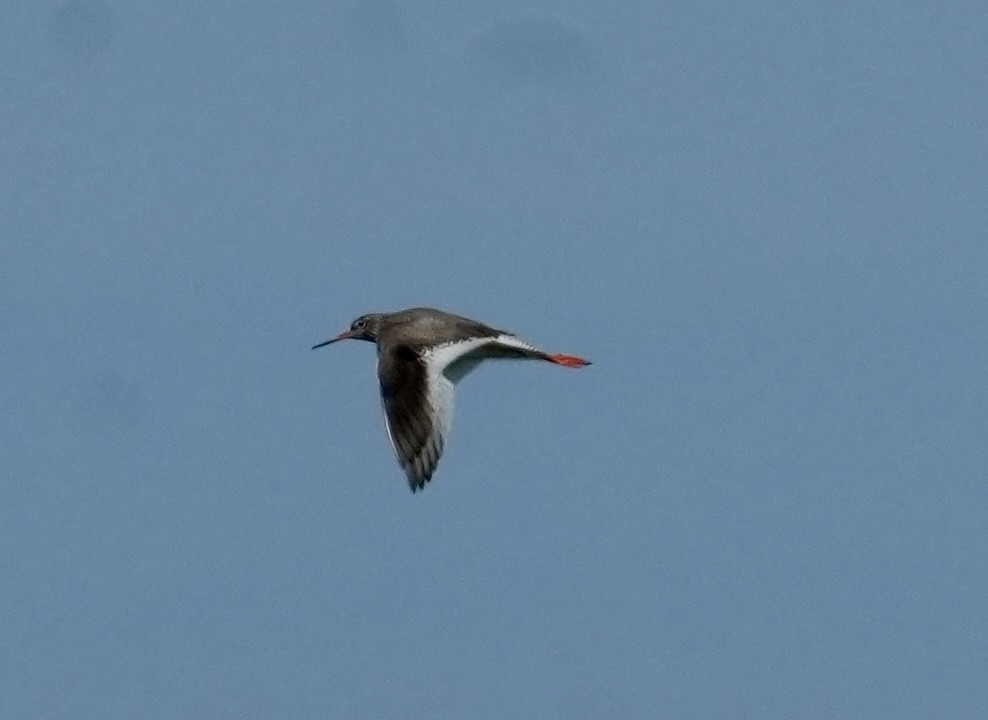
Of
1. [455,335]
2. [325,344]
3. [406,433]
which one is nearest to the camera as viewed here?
[406,433]

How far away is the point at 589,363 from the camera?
66438 millimetres

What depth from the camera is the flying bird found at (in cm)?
5988

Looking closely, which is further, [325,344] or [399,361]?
[325,344]

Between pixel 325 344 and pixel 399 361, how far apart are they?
367 inches

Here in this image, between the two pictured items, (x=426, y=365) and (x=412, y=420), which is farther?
(x=426, y=365)

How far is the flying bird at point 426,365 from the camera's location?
59.9 meters

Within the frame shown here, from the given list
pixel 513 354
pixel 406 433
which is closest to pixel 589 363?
pixel 513 354

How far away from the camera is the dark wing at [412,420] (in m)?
59.6

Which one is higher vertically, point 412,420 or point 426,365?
point 426,365

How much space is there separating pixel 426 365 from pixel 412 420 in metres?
2.41

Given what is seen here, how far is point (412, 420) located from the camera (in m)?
60.3

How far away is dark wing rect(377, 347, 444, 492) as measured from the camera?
59625mm

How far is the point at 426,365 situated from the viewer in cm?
6247

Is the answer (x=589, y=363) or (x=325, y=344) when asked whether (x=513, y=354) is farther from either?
(x=325, y=344)
